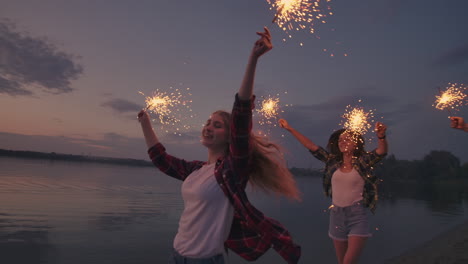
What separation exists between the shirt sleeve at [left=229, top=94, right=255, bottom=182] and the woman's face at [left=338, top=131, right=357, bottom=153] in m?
3.62

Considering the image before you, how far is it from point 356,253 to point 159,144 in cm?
359

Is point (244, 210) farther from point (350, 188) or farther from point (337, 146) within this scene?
point (337, 146)

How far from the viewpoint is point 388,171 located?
118 meters

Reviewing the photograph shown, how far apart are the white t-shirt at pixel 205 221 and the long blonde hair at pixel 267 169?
0.46 meters

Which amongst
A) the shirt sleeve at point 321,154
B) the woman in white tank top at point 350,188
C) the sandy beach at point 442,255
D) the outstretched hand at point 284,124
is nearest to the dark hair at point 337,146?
the woman in white tank top at point 350,188

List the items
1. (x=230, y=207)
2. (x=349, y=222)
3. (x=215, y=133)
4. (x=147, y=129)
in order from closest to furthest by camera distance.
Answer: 1. (x=230, y=207)
2. (x=215, y=133)
3. (x=147, y=129)
4. (x=349, y=222)

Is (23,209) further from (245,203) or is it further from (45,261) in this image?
(245,203)

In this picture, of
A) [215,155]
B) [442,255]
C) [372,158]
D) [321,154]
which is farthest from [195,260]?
[442,255]

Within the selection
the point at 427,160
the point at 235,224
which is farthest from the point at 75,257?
the point at 427,160

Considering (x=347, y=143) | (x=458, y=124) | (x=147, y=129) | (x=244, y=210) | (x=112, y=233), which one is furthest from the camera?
(x=112, y=233)

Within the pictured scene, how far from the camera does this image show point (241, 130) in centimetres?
238

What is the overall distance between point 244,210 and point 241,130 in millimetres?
645

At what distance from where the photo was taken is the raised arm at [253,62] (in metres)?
2.21

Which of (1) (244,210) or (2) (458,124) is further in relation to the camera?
(2) (458,124)
